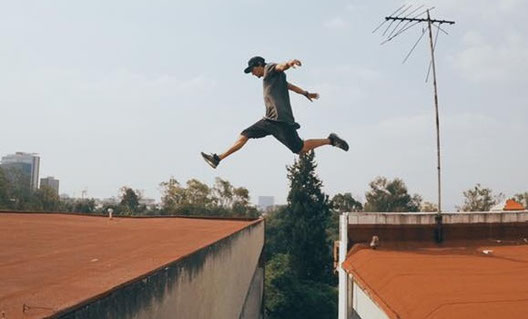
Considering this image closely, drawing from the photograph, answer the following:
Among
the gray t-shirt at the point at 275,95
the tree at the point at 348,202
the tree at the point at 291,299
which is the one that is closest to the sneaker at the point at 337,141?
the gray t-shirt at the point at 275,95

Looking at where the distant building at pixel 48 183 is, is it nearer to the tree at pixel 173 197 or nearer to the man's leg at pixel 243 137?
the tree at pixel 173 197

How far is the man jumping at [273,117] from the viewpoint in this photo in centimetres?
621

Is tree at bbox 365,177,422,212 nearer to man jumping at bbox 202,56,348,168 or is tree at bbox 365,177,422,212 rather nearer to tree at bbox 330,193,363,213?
tree at bbox 330,193,363,213

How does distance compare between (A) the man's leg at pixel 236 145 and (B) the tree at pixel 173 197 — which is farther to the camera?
(B) the tree at pixel 173 197

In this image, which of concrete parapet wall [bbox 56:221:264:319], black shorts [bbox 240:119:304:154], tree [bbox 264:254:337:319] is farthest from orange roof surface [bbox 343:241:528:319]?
tree [bbox 264:254:337:319]

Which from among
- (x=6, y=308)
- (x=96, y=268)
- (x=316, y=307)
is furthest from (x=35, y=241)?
(x=316, y=307)

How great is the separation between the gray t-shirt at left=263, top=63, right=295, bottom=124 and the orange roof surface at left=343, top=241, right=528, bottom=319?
112 inches

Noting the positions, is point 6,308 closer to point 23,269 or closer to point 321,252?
point 23,269

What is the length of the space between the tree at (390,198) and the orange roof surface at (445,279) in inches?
2040

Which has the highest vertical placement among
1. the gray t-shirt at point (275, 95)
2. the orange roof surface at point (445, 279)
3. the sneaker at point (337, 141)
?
the gray t-shirt at point (275, 95)

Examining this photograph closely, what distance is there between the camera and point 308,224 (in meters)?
39.5

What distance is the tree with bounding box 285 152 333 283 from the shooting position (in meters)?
37.7

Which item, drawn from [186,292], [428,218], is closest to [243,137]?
[186,292]

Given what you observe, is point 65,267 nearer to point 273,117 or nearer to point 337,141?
point 273,117
